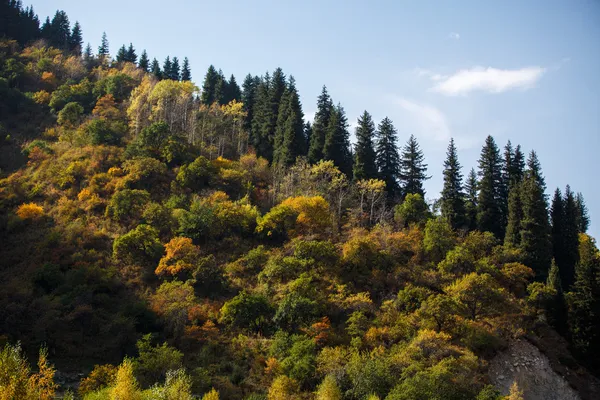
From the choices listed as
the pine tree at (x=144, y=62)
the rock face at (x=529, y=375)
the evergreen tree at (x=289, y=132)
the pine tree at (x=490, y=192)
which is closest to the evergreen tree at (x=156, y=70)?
the pine tree at (x=144, y=62)

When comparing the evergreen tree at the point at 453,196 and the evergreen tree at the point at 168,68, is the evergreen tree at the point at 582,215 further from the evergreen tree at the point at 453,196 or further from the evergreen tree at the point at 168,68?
the evergreen tree at the point at 168,68

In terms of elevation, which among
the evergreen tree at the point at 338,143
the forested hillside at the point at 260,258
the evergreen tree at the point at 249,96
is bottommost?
the forested hillside at the point at 260,258

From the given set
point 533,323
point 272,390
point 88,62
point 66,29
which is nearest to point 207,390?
point 272,390

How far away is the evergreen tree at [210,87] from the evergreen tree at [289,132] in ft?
47.6

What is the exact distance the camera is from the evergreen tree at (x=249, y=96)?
64.2 meters

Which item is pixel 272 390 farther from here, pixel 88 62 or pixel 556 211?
pixel 88 62

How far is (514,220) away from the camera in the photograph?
4272cm

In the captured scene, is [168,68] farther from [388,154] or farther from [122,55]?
[388,154]

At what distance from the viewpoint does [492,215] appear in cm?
4628

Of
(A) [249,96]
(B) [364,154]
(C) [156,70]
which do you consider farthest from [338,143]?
(C) [156,70]

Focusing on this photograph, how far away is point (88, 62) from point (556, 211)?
225 ft

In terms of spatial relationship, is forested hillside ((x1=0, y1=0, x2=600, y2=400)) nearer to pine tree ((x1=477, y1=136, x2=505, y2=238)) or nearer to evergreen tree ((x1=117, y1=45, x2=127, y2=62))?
pine tree ((x1=477, y1=136, x2=505, y2=238))

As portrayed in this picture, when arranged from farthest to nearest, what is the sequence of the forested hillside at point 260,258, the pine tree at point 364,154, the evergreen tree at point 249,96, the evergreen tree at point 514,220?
1. the evergreen tree at point 249,96
2. the pine tree at point 364,154
3. the evergreen tree at point 514,220
4. the forested hillside at point 260,258

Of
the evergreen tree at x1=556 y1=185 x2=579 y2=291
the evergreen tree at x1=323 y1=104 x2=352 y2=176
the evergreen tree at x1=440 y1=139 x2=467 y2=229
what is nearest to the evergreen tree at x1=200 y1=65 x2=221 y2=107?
the evergreen tree at x1=323 y1=104 x2=352 y2=176
